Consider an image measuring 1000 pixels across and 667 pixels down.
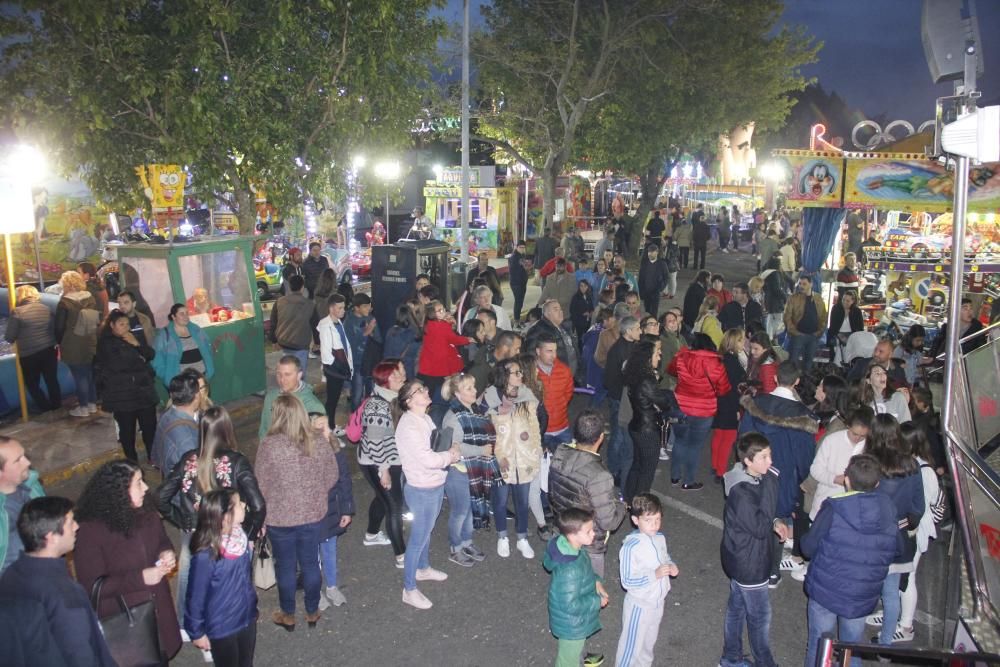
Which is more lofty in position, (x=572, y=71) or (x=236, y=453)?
(x=572, y=71)

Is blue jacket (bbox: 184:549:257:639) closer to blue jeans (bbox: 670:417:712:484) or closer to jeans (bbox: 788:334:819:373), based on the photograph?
blue jeans (bbox: 670:417:712:484)

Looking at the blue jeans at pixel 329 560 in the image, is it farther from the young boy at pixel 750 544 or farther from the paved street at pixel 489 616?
the young boy at pixel 750 544

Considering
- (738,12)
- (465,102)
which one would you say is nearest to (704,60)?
(738,12)

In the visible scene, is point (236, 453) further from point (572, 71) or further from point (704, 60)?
point (704, 60)

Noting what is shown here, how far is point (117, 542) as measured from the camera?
14.1 feet

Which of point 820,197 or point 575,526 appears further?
point 820,197

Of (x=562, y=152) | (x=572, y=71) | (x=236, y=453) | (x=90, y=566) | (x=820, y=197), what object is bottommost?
(x=90, y=566)

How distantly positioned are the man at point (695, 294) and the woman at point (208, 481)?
8683 millimetres

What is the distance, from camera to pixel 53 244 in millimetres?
21750

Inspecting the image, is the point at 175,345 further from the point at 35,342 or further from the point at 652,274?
the point at 652,274

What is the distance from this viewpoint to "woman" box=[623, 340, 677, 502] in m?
7.10

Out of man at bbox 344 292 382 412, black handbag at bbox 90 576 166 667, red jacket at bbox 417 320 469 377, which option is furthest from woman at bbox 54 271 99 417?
black handbag at bbox 90 576 166 667

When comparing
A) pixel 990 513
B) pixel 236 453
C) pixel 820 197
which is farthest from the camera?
pixel 820 197

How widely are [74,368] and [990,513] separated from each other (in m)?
9.30
